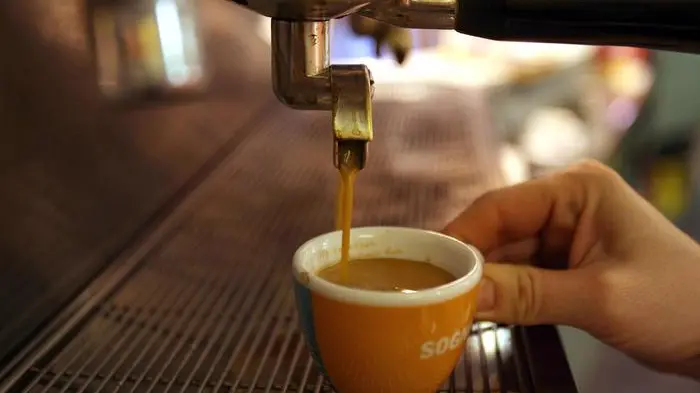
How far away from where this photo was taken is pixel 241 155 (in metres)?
0.76

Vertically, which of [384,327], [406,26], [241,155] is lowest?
[241,155]

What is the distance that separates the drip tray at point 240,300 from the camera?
389 mm

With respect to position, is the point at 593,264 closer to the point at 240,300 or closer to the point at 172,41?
the point at 240,300

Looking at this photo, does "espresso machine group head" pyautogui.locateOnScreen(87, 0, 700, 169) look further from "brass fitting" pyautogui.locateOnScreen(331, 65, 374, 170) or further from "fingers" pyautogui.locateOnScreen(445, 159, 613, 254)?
"fingers" pyautogui.locateOnScreen(445, 159, 613, 254)

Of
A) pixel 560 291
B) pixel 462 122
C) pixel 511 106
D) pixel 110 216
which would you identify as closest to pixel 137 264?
pixel 110 216

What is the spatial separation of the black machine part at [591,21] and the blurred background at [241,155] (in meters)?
0.21

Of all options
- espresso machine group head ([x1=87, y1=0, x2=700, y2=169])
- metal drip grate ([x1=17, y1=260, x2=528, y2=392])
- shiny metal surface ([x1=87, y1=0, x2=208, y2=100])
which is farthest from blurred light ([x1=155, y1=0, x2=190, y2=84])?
espresso machine group head ([x1=87, y1=0, x2=700, y2=169])

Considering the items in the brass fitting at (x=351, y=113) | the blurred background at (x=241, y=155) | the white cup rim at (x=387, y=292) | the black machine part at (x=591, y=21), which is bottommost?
the blurred background at (x=241, y=155)

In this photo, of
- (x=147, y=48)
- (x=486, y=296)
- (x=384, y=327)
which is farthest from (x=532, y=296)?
(x=147, y=48)

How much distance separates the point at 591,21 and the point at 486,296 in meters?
0.18

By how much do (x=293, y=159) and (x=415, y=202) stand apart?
0.55 feet

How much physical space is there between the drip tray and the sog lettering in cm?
4

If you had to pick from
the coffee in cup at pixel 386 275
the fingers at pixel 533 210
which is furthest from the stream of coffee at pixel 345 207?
the fingers at pixel 533 210

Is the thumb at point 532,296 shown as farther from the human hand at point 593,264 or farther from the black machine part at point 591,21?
the black machine part at point 591,21
